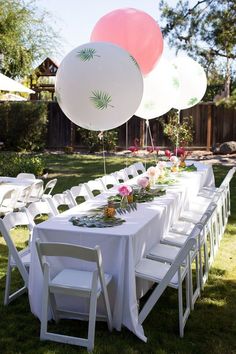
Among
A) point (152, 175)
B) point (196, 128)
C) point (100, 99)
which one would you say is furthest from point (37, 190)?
point (196, 128)

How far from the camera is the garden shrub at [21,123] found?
56.9 feet

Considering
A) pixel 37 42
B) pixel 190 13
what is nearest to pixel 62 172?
pixel 190 13

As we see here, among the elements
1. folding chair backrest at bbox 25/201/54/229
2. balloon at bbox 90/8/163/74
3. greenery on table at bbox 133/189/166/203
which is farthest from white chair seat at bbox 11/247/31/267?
balloon at bbox 90/8/163/74

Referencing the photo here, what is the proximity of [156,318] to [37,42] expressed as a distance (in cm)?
A: 1987

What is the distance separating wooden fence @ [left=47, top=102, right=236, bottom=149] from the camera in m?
18.0

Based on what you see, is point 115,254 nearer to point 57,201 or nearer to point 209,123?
point 57,201

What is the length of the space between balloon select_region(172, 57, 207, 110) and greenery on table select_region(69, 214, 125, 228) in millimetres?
3905

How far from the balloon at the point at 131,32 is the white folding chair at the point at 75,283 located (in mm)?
2963

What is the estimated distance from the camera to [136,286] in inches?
160

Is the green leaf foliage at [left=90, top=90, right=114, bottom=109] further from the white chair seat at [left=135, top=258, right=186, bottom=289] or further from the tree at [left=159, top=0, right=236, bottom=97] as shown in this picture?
the tree at [left=159, top=0, right=236, bottom=97]

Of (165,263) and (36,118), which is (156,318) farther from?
(36,118)

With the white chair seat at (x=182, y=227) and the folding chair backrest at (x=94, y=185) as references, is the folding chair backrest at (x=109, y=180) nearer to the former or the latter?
the folding chair backrest at (x=94, y=185)

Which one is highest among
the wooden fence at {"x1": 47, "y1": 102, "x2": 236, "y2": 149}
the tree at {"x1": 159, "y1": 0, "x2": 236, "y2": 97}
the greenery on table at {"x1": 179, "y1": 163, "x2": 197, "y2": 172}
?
the tree at {"x1": 159, "y1": 0, "x2": 236, "y2": 97}

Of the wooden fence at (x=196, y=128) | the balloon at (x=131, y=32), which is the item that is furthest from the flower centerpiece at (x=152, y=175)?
the wooden fence at (x=196, y=128)
